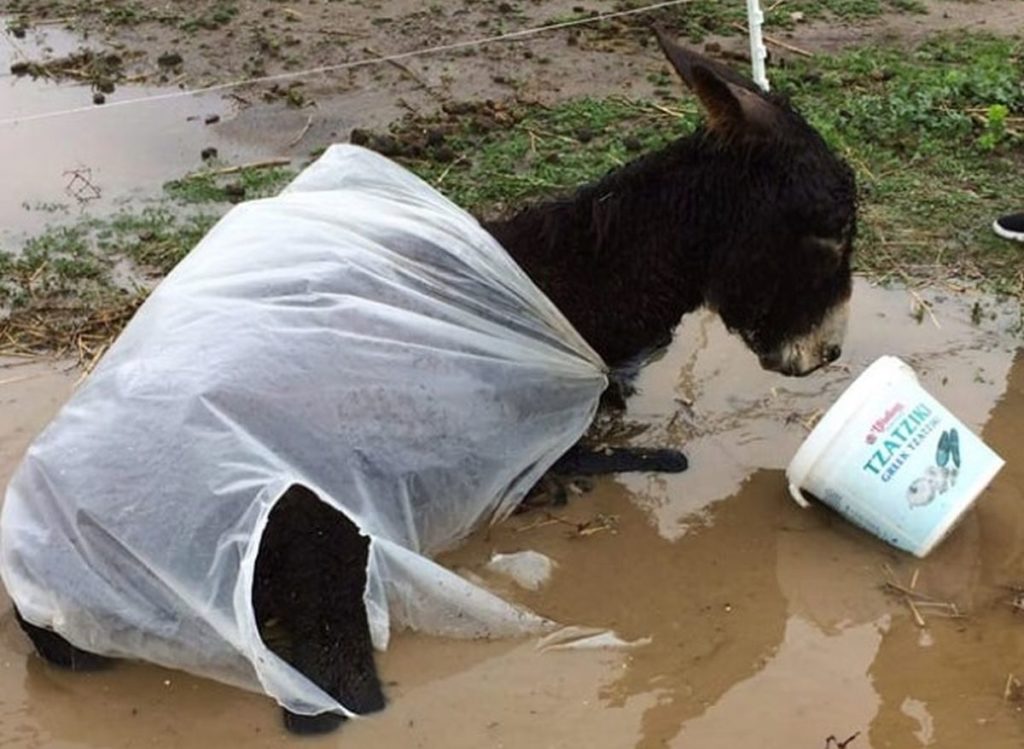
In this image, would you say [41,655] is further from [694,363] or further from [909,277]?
[909,277]

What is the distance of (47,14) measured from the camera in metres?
7.55

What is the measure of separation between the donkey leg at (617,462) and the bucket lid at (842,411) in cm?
48

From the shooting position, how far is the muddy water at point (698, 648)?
3.03 meters

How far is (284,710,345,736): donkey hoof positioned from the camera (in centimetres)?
300

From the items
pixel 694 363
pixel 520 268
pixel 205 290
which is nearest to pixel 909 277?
pixel 694 363

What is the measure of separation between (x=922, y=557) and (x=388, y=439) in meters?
1.43

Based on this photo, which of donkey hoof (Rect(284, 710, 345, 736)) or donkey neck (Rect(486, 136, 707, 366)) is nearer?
donkey hoof (Rect(284, 710, 345, 736))

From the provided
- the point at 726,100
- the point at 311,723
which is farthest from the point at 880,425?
the point at 311,723

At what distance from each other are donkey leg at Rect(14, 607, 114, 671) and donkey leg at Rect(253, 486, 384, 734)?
428mm

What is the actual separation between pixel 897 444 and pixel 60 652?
210cm

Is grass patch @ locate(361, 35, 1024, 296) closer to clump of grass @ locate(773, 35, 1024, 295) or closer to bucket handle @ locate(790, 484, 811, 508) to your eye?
clump of grass @ locate(773, 35, 1024, 295)

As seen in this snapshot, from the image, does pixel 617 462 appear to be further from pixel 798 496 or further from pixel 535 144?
pixel 535 144

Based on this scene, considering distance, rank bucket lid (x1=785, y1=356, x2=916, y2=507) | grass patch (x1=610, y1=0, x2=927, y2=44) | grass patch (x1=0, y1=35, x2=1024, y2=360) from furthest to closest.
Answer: grass patch (x1=610, y1=0, x2=927, y2=44) → grass patch (x1=0, y1=35, x2=1024, y2=360) → bucket lid (x1=785, y1=356, x2=916, y2=507)

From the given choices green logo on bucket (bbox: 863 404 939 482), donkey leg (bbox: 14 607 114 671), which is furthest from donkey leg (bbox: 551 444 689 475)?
donkey leg (bbox: 14 607 114 671)
